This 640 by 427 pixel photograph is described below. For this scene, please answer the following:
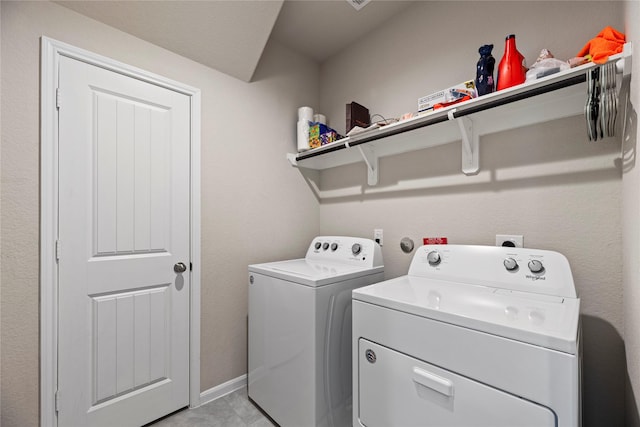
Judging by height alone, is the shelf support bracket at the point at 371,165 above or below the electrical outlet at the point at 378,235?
above

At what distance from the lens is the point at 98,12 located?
4.73ft

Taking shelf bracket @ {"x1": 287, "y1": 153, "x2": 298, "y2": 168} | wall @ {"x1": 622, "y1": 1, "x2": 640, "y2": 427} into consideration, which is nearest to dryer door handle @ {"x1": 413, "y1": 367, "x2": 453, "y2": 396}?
wall @ {"x1": 622, "y1": 1, "x2": 640, "y2": 427}

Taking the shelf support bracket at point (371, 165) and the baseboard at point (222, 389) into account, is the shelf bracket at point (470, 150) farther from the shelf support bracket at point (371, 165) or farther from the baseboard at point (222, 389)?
the baseboard at point (222, 389)

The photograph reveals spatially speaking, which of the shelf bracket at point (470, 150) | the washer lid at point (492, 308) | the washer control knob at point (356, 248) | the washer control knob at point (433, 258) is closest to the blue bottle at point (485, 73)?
the shelf bracket at point (470, 150)

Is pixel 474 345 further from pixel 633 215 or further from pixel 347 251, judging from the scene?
pixel 347 251

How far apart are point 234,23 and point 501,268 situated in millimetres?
2017

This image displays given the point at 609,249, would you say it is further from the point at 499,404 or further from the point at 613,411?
the point at 499,404

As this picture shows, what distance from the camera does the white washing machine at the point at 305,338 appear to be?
4.61 ft

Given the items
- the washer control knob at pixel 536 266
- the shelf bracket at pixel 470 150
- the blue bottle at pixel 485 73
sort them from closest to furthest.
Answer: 1. the washer control knob at pixel 536 266
2. the blue bottle at pixel 485 73
3. the shelf bracket at pixel 470 150

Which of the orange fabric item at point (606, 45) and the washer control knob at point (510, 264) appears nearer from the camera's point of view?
the orange fabric item at point (606, 45)

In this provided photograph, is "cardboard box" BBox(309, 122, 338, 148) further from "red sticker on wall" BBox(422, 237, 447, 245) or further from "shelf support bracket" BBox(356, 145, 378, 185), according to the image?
"red sticker on wall" BBox(422, 237, 447, 245)

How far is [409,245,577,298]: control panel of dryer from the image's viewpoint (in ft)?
3.59

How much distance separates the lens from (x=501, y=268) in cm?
122

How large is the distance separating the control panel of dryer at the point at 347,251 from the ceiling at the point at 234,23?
4.50 feet
